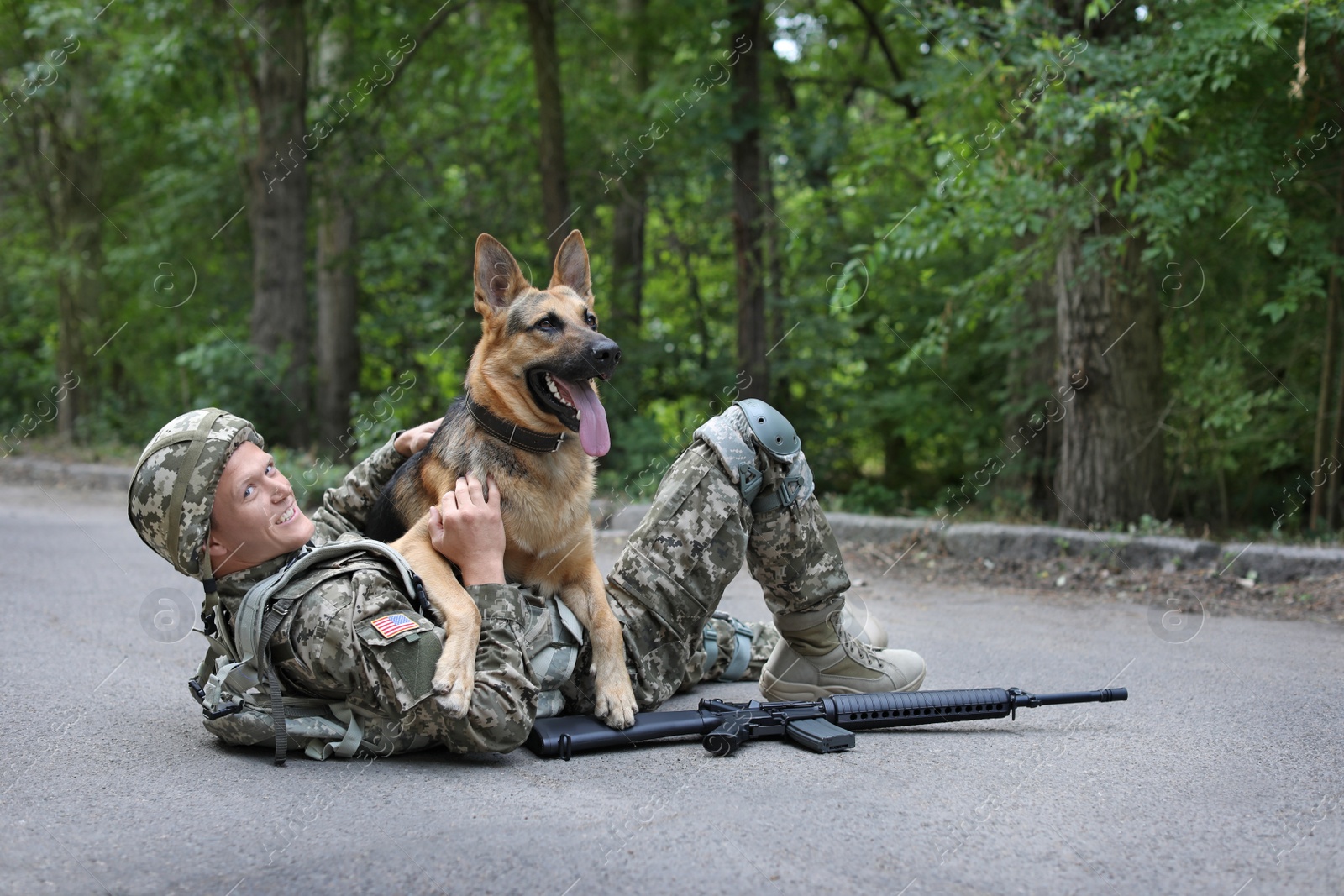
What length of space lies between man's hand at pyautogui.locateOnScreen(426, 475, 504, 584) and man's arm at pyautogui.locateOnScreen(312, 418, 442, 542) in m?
0.82

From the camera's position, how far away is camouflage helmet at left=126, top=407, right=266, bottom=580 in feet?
8.55

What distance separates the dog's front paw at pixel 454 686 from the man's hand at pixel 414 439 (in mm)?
1256

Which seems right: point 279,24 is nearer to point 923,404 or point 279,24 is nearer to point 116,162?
point 116,162

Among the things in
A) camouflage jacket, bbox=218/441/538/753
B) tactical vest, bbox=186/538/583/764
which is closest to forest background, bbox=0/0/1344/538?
camouflage jacket, bbox=218/441/538/753

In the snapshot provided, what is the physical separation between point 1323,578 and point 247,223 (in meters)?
14.0

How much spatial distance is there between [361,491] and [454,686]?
143cm

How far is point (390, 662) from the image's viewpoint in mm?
2678

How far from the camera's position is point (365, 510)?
153 inches

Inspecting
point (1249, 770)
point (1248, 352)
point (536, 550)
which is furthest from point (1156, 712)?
point (1248, 352)

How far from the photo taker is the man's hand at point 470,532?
302 centimetres

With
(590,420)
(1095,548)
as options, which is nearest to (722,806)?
(590,420)

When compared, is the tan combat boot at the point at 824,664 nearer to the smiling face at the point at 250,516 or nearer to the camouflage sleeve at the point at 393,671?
the camouflage sleeve at the point at 393,671

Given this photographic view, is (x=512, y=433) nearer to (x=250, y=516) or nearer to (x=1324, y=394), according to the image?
(x=250, y=516)

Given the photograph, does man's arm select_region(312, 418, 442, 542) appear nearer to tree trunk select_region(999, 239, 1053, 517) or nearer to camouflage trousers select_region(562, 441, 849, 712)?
camouflage trousers select_region(562, 441, 849, 712)
